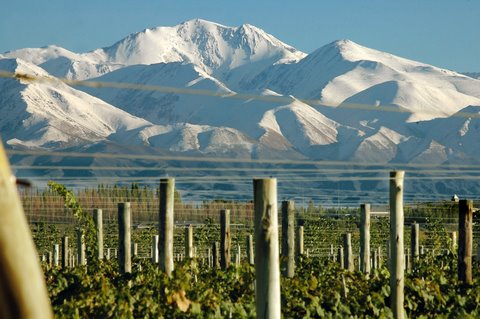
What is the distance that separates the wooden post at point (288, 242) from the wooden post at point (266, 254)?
8.76m

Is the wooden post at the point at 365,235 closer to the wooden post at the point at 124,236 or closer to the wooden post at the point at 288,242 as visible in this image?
the wooden post at the point at 288,242

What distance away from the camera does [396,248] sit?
35.5 feet

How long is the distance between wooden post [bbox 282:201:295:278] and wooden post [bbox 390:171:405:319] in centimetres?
504

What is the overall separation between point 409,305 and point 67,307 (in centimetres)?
339

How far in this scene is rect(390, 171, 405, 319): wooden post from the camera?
10.6 metres

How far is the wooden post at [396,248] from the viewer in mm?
10609

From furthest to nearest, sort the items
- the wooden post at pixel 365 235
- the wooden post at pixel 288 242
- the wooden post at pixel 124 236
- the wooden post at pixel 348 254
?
1. the wooden post at pixel 348 254
2. the wooden post at pixel 365 235
3. the wooden post at pixel 288 242
4. the wooden post at pixel 124 236

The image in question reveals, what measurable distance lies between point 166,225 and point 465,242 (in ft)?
11.4

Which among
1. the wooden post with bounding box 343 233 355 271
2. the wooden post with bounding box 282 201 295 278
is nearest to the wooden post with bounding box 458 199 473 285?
the wooden post with bounding box 282 201 295 278

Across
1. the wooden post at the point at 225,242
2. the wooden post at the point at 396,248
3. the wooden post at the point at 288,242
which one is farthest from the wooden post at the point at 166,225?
the wooden post at the point at 225,242

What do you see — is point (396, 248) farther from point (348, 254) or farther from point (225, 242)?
point (348, 254)

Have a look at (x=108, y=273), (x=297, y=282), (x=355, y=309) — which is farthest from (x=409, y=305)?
(x=108, y=273)

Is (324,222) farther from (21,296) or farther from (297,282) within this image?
(21,296)

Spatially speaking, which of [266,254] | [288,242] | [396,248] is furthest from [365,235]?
[266,254]
